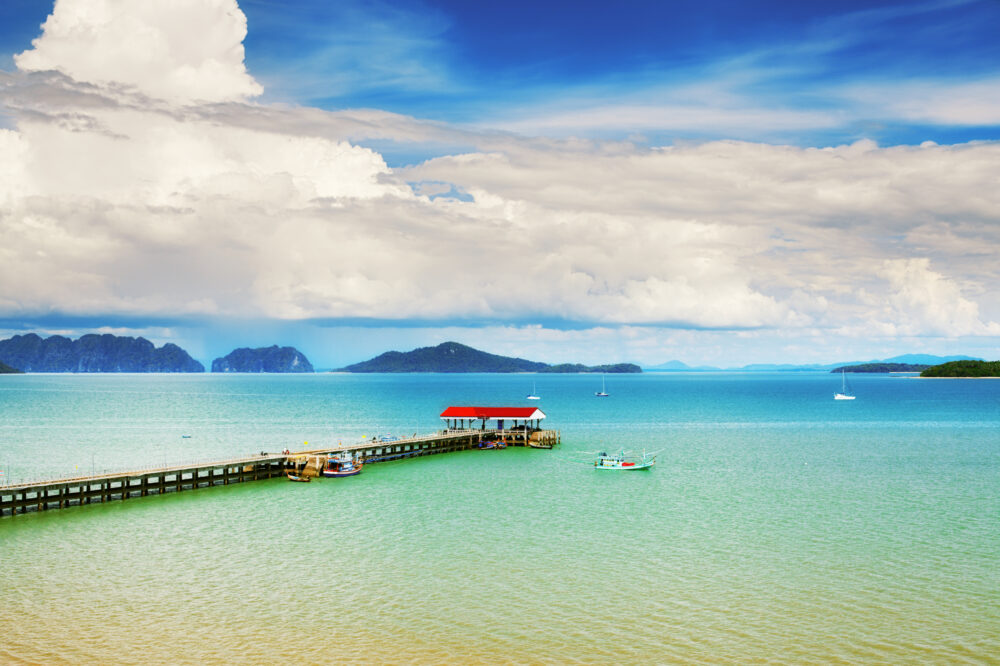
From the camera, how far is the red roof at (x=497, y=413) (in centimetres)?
8488

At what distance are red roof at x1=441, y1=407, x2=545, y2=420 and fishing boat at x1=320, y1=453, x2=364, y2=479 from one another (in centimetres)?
2344

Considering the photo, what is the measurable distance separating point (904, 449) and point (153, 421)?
10194 centimetres

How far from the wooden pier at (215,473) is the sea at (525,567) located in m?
1.59

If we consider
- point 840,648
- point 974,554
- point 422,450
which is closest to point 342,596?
point 840,648

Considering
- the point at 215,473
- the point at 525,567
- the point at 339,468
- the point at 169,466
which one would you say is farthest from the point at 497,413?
the point at 525,567

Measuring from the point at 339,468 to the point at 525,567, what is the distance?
104 ft

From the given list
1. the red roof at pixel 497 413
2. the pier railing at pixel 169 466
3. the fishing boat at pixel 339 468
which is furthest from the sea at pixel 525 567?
the red roof at pixel 497 413

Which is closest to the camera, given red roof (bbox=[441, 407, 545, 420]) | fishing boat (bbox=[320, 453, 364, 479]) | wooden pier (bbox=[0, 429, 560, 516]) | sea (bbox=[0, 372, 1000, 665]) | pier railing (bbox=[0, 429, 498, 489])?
sea (bbox=[0, 372, 1000, 665])

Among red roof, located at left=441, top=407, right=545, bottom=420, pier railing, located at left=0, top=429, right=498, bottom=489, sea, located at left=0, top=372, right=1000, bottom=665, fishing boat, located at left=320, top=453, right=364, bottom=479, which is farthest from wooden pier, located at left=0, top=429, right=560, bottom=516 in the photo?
red roof, located at left=441, top=407, right=545, bottom=420

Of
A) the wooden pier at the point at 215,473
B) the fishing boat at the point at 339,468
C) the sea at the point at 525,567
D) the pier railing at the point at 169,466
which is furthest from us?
the fishing boat at the point at 339,468

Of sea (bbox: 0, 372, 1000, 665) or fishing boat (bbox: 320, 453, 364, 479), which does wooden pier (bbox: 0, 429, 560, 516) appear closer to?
fishing boat (bbox: 320, 453, 364, 479)

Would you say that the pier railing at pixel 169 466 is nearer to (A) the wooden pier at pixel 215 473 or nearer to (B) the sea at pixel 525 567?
(A) the wooden pier at pixel 215 473

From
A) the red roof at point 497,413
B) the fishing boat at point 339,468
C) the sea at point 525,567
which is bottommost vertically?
the sea at point 525,567

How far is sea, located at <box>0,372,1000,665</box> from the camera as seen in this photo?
25.1 meters
